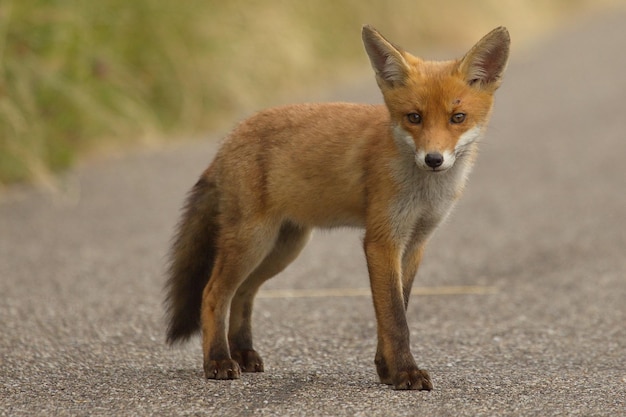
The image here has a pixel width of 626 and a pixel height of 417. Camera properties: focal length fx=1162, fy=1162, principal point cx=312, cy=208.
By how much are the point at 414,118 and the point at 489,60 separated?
0.48 meters

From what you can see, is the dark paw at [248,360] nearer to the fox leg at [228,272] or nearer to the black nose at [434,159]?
the fox leg at [228,272]

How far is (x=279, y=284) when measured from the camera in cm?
697

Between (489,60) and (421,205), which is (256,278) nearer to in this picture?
(421,205)

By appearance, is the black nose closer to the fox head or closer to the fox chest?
the fox head

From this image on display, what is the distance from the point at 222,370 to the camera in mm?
4777

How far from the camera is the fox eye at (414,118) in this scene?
178 inches

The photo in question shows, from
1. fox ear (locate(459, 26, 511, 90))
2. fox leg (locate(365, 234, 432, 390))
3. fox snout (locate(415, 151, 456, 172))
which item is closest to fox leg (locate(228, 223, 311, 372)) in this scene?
fox leg (locate(365, 234, 432, 390))

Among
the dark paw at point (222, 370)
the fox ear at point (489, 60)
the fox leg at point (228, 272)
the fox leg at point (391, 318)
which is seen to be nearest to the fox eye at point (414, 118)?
the fox ear at point (489, 60)

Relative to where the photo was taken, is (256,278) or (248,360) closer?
(248,360)

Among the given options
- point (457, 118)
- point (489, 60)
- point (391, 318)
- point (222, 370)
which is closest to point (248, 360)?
point (222, 370)

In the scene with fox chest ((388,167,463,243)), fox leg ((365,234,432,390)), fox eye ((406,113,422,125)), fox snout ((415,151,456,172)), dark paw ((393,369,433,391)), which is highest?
fox eye ((406,113,422,125))

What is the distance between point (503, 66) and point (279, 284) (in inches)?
103

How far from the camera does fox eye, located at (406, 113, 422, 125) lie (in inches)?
178

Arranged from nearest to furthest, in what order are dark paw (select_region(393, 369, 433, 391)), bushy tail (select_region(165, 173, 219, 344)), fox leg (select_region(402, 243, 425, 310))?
dark paw (select_region(393, 369, 433, 391)) < fox leg (select_region(402, 243, 425, 310)) < bushy tail (select_region(165, 173, 219, 344))
